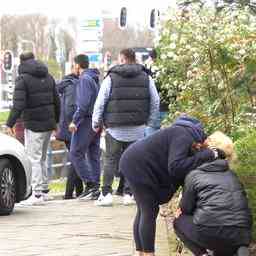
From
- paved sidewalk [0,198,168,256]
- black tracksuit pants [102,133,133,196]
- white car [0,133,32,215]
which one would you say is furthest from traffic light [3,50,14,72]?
white car [0,133,32,215]

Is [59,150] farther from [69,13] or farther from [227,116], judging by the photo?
[69,13]

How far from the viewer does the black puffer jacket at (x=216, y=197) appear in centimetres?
675

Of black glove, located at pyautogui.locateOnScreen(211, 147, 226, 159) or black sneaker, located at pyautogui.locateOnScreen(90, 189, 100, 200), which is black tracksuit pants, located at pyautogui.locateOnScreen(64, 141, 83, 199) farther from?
black glove, located at pyautogui.locateOnScreen(211, 147, 226, 159)

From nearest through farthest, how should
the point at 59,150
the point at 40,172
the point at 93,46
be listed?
the point at 40,172 < the point at 59,150 < the point at 93,46

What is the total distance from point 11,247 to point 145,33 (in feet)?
119

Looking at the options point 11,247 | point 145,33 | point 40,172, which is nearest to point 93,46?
point 40,172

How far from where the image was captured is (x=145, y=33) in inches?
1741

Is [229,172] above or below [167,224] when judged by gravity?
above

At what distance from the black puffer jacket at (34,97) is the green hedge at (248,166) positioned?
15.7 feet

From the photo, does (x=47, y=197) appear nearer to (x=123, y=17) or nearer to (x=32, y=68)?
(x=32, y=68)

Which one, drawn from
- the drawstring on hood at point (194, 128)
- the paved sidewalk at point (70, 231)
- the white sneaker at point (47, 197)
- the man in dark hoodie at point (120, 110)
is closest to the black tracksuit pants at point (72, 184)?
the white sneaker at point (47, 197)

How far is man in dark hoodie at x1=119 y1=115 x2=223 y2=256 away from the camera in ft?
23.4

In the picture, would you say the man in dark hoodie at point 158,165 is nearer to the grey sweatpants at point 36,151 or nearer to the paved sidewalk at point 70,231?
the paved sidewalk at point 70,231

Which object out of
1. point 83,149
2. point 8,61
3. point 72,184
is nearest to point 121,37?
point 8,61
